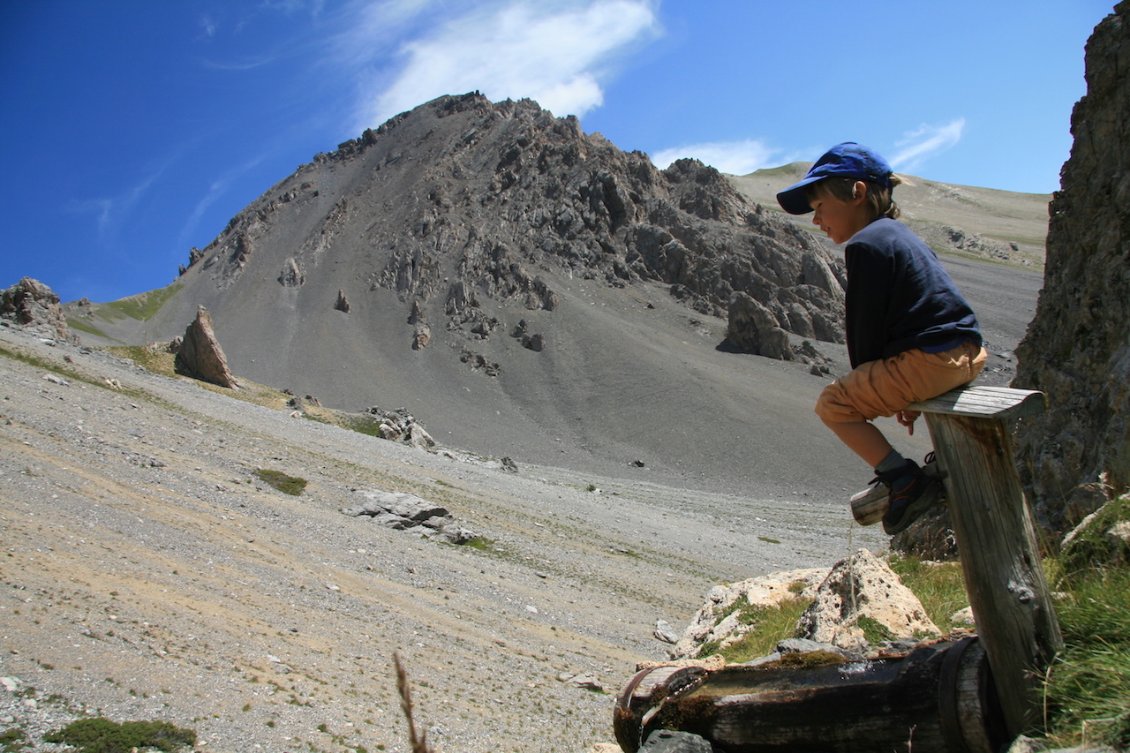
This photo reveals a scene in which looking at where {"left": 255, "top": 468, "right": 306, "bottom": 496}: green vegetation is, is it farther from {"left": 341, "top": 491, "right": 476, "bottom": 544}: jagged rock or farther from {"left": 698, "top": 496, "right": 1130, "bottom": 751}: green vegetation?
{"left": 698, "top": 496, "right": 1130, "bottom": 751}: green vegetation

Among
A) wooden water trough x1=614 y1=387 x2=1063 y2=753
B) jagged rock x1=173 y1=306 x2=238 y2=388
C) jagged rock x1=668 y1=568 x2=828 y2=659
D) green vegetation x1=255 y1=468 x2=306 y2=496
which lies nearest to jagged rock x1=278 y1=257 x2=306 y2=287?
jagged rock x1=173 y1=306 x2=238 y2=388

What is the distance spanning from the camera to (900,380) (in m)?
4.05

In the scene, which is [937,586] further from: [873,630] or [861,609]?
[873,630]

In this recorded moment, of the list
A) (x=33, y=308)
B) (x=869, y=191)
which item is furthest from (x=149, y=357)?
(x=869, y=191)

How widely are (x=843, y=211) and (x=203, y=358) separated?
70.2 m

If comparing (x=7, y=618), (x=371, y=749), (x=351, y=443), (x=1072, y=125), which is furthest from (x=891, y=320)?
(x=351, y=443)

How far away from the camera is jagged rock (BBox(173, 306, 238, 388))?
217 ft

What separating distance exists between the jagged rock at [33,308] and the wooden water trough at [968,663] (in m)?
65.5

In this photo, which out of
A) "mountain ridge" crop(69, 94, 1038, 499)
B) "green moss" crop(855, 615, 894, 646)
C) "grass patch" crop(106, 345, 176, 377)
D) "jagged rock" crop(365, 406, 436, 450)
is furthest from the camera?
"mountain ridge" crop(69, 94, 1038, 499)

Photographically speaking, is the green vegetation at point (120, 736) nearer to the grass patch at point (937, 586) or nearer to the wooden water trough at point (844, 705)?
the wooden water trough at point (844, 705)

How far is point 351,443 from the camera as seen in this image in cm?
4650

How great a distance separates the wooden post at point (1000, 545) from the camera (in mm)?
3604

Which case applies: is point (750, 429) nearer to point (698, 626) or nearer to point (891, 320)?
point (698, 626)

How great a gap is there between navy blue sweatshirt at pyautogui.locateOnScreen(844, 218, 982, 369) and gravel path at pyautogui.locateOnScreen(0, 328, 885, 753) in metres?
7.27
